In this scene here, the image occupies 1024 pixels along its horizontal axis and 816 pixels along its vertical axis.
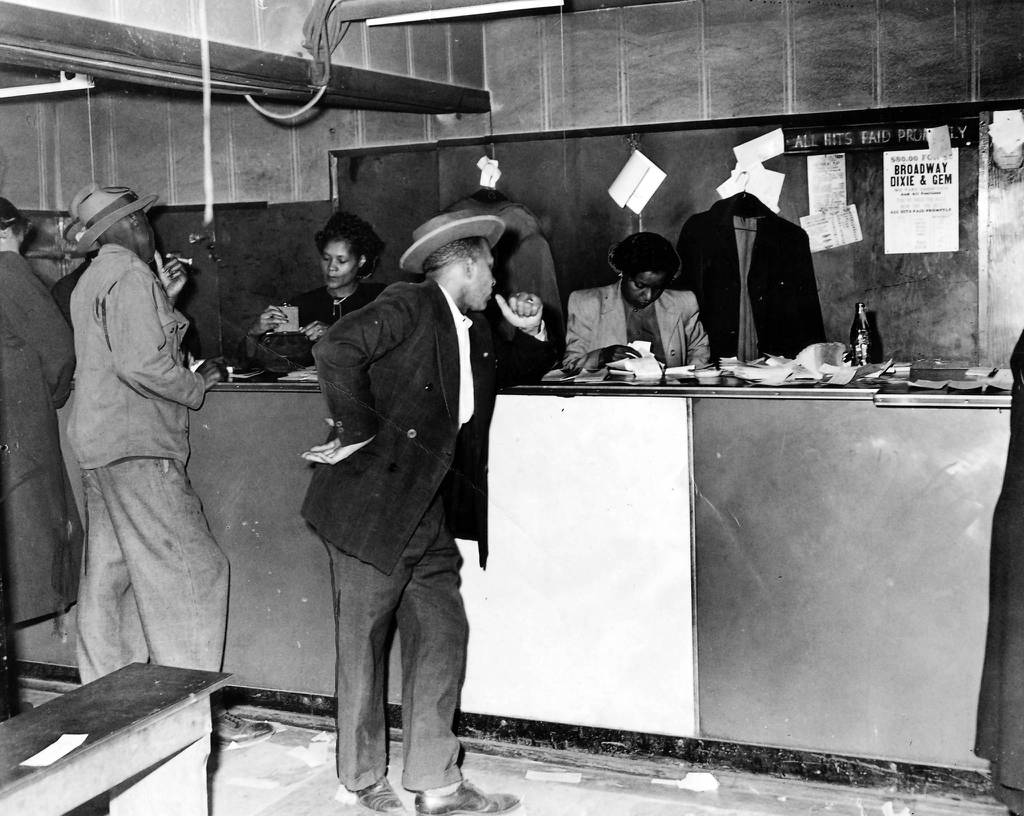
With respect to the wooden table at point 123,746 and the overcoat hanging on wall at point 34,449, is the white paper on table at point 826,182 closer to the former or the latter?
A: the overcoat hanging on wall at point 34,449

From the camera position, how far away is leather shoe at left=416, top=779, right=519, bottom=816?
2.88 meters

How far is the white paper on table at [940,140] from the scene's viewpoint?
5.26m

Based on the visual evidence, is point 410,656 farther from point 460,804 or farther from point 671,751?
point 671,751

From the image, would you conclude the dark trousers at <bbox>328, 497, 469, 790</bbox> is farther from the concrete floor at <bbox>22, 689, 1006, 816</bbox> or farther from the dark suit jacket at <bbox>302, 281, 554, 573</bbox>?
the concrete floor at <bbox>22, 689, 1006, 816</bbox>

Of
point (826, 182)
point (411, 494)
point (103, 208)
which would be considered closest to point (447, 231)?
point (411, 494)

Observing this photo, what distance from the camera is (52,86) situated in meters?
3.36

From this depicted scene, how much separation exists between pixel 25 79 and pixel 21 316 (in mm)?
→ 791

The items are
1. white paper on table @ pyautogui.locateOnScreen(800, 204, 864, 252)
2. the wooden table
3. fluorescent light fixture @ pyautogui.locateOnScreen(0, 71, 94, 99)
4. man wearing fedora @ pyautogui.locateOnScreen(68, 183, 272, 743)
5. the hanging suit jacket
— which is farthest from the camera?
the hanging suit jacket

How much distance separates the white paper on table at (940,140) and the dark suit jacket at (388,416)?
139 inches

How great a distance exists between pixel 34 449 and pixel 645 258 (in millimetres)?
2674

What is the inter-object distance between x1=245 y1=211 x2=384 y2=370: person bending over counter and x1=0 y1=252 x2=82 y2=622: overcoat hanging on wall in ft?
3.60

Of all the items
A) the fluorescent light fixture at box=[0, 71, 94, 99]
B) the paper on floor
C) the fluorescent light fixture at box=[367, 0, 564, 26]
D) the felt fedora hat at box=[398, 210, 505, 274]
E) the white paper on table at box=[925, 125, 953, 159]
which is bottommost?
the paper on floor

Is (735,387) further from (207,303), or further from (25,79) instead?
(207,303)

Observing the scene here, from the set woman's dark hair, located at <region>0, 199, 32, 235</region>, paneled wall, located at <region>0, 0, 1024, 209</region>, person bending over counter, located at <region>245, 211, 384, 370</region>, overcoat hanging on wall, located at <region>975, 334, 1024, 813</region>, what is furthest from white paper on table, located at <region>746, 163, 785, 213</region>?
woman's dark hair, located at <region>0, 199, 32, 235</region>
